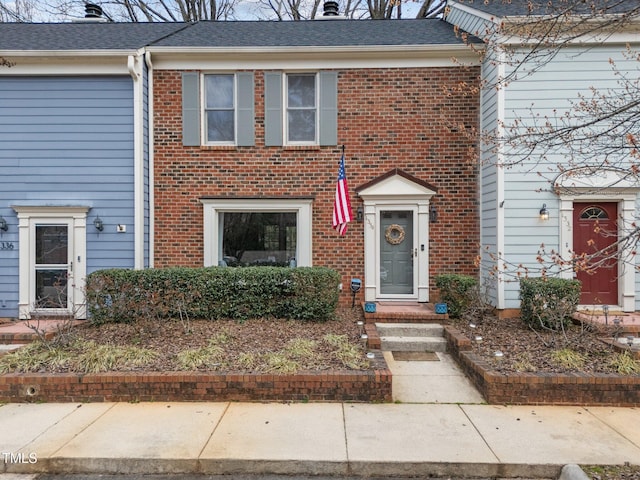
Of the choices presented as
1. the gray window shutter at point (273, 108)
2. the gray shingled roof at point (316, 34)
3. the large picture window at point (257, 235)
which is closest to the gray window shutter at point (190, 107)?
the gray shingled roof at point (316, 34)

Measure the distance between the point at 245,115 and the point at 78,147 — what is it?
329 centimetres

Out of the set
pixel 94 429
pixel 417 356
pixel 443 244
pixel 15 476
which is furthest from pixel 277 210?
pixel 15 476

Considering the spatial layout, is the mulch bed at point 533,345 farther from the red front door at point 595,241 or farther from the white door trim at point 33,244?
the white door trim at point 33,244

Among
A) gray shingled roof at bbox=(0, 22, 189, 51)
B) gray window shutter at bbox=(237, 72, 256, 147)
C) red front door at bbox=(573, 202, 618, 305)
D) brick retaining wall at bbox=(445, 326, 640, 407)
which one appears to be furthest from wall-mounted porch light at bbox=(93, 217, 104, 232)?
red front door at bbox=(573, 202, 618, 305)

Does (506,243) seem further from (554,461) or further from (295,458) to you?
(295,458)

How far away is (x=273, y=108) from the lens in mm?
7832

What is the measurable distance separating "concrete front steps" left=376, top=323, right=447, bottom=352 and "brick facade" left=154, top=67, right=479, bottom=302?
1.56 m

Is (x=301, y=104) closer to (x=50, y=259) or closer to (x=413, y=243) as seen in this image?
(x=413, y=243)

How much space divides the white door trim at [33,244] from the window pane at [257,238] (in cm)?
267

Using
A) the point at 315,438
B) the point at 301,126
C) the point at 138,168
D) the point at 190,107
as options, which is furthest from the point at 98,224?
the point at 315,438

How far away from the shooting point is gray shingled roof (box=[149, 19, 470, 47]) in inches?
317

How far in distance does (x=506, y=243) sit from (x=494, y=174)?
127cm

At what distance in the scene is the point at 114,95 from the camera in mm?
7539

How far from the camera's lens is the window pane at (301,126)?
7980 millimetres
